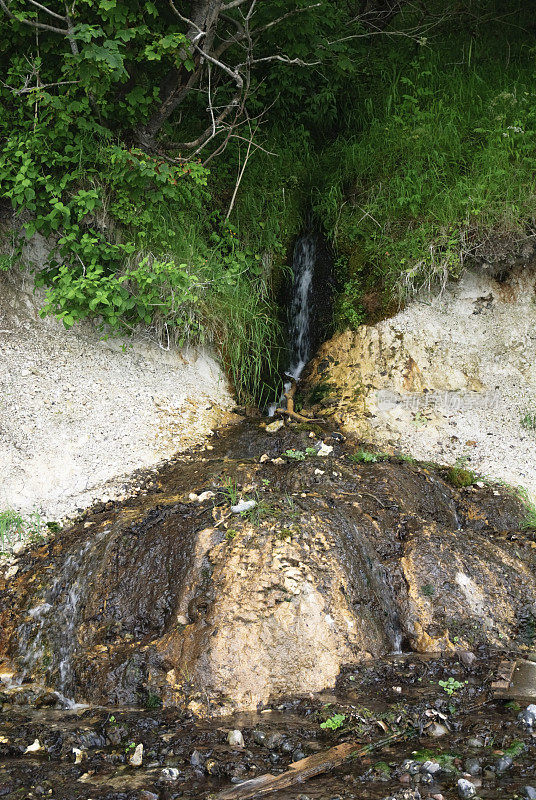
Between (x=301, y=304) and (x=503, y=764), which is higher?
(x=301, y=304)

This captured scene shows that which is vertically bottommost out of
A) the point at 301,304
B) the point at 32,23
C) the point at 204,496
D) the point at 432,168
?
the point at 204,496

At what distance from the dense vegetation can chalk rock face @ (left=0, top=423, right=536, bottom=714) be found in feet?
→ 7.17

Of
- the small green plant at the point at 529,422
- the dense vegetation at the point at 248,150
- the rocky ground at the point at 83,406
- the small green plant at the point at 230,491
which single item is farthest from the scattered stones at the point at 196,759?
the small green plant at the point at 529,422

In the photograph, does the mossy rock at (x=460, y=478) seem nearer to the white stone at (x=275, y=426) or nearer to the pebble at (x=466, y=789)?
the white stone at (x=275, y=426)

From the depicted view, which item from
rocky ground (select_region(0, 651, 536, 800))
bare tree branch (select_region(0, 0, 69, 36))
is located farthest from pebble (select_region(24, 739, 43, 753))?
bare tree branch (select_region(0, 0, 69, 36))

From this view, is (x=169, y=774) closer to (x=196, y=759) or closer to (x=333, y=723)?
(x=196, y=759)

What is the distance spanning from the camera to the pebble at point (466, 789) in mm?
2727

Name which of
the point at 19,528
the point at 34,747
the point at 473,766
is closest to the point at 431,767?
the point at 473,766

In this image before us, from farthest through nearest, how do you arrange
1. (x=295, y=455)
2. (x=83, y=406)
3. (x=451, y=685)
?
(x=83, y=406), (x=295, y=455), (x=451, y=685)

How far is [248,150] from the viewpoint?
677 cm

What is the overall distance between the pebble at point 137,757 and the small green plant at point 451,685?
166 cm

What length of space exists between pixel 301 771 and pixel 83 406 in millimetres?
3756

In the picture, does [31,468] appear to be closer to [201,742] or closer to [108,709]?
[108,709]

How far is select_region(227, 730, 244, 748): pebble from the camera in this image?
3.15m
